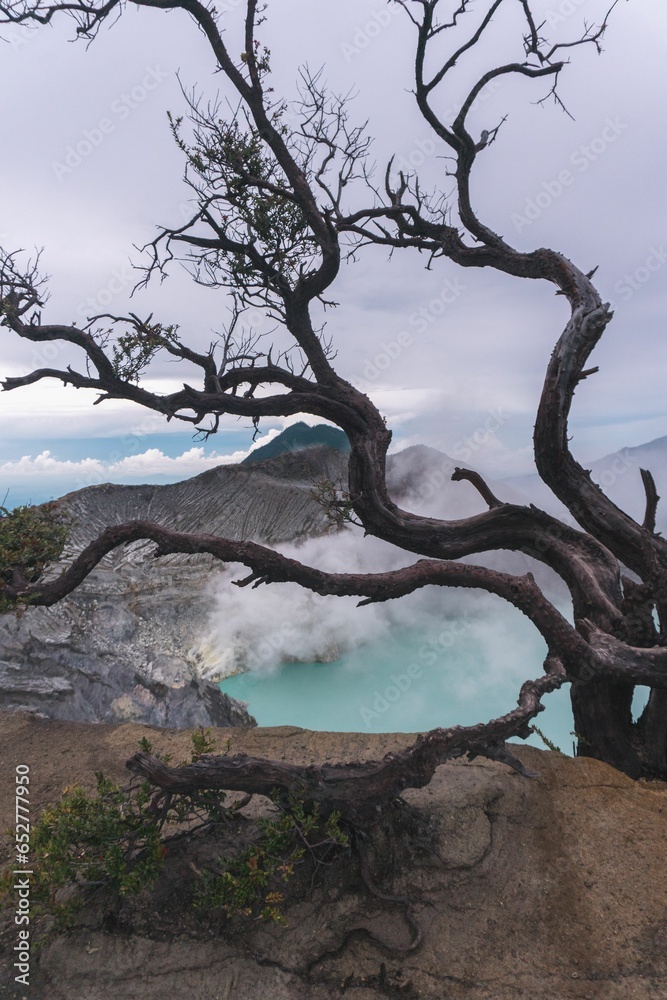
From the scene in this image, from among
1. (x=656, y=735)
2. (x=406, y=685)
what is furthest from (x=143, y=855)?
(x=406, y=685)

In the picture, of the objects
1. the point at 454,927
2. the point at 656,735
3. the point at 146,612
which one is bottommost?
the point at 454,927

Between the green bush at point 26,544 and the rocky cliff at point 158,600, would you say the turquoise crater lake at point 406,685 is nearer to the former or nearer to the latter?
the rocky cliff at point 158,600

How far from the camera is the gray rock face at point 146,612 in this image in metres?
11.3

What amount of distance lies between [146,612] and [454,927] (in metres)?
16.6

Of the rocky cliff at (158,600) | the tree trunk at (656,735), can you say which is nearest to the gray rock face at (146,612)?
the rocky cliff at (158,600)

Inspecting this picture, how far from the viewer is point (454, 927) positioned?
178 inches

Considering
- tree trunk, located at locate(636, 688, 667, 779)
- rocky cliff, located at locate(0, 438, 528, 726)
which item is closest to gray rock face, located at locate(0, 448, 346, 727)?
rocky cliff, located at locate(0, 438, 528, 726)

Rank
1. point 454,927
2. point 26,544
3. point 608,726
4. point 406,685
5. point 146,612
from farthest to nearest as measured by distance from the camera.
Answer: point 406,685, point 146,612, point 608,726, point 26,544, point 454,927

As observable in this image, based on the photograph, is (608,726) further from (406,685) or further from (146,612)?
(146,612)

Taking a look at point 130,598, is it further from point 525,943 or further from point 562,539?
point 525,943

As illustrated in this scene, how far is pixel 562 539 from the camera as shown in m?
7.30

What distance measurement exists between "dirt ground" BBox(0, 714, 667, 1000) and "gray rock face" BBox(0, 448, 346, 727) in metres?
3.68

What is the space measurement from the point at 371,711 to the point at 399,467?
51.4ft

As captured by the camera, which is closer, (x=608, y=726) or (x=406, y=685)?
(x=608, y=726)
